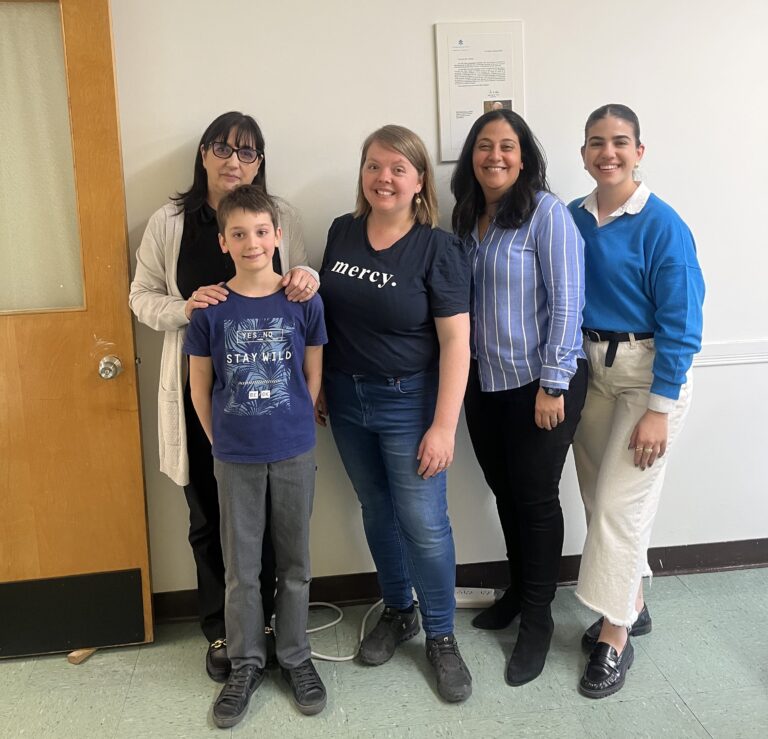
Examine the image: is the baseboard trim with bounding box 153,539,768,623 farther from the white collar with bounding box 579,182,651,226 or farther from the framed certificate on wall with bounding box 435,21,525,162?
the framed certificate on wall with bounding box 435,21,525,162

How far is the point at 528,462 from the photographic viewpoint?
1.91 m

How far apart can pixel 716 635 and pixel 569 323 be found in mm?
1159

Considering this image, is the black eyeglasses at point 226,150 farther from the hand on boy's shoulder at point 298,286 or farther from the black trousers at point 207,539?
the black trousers at point 207,539

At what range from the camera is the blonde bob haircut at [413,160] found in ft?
5.73

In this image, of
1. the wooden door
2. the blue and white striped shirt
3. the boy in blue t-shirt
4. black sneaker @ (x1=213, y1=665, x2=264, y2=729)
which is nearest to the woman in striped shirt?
the blue and white striped shirt

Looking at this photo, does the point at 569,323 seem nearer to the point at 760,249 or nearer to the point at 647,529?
the point at 647,529

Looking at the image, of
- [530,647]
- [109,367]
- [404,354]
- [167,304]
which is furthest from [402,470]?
[109,367]

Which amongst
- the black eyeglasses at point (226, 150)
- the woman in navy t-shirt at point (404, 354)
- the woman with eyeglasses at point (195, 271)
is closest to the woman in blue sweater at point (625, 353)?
the woman in navy t-shirt at point (404, 354)

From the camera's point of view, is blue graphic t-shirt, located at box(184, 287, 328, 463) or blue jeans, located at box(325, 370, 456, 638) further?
blue jeans, located at box(325, 370, 456, 638)

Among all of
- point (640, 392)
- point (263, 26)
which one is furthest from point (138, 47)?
point (640, 392)

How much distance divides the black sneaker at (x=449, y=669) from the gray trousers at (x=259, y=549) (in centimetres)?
36

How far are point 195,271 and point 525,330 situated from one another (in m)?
0.91

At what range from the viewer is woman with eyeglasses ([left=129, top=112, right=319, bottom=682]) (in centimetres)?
188

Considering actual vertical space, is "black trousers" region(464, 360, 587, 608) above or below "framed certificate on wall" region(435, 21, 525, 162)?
below
